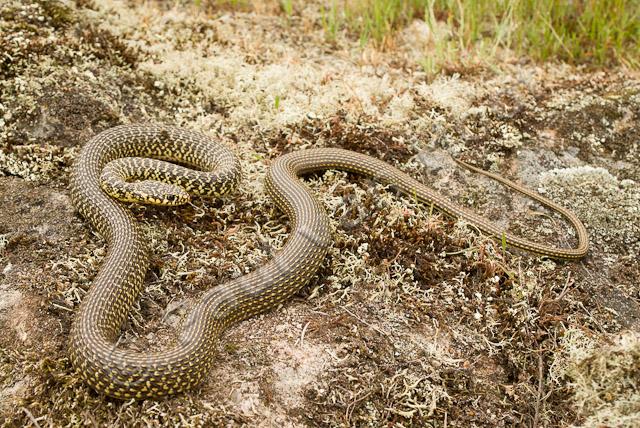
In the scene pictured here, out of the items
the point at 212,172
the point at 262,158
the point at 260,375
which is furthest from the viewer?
the point at 262,158

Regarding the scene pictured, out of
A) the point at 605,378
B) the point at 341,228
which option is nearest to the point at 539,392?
the point at 605,378

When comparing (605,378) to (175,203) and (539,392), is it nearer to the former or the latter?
(539,392)

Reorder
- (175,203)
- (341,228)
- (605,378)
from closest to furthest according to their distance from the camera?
1. (605,378)
2. (175,203)
3. (341,228)

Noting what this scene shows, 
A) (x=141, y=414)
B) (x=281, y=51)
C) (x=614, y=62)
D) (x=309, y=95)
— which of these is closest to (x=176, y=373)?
(x=141, y=414)

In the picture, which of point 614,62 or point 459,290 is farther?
point 614,62

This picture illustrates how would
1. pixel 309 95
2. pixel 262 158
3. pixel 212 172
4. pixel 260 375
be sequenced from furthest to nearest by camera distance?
pixel 309 95
pixel 262 158
pixel 212 172
pixel 260 375

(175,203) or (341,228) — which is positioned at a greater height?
(175,203)

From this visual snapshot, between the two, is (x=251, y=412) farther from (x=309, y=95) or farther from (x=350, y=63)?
(x=350, y=63)
